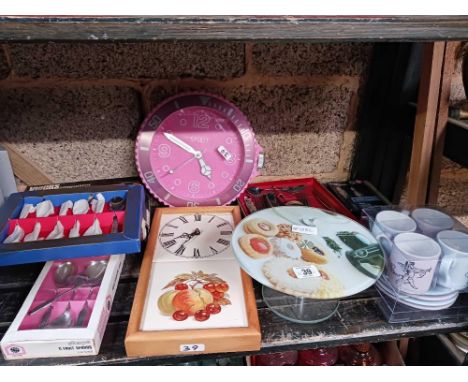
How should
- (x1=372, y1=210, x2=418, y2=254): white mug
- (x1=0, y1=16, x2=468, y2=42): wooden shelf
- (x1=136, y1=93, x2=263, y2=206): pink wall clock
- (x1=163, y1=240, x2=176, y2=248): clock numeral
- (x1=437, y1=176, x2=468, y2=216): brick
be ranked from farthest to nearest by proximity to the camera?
(x1=437, y1=176, x2=468, y2=216): brick, (x1=136, y1=93, x2=263, y2=206): pink wall clock, (x1=163, y1=240, x2=176, y2=248): clock numeral, (x1=372, y1=210, x2=418, y2=254): white mug, (x1=0, y1=16, x2=468, y2=42): wooden shelf

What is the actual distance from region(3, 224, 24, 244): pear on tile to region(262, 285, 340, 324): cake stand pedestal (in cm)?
48

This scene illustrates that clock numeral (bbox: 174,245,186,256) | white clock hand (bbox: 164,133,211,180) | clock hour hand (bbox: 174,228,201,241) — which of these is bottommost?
clock numeral (bbox: 174,245,186,256)

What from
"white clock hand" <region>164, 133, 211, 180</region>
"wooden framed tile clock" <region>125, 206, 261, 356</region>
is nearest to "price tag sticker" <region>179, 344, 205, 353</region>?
"wooden framed tile clock" <region>125, 206, 261, 356</region>

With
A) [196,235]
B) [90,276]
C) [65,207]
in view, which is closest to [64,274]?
[90,276]

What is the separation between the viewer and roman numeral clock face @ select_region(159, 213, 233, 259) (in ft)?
2.48

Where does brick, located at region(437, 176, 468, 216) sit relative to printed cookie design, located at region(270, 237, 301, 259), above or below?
below

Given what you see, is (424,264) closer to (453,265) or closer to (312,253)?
(453,265)

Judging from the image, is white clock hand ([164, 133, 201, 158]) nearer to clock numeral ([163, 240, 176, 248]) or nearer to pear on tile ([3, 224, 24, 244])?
clock numeral ([163, 240, 176, 248])

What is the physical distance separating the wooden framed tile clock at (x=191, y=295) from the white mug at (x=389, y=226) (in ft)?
0.86

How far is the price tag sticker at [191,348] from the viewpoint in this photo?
566 mm

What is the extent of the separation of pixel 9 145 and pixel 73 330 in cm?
54

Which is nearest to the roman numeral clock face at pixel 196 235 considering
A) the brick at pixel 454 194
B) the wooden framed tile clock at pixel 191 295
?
the wooden framed tile clock at pixel 191 295

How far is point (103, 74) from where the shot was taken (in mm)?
841

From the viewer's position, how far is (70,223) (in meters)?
0.73
